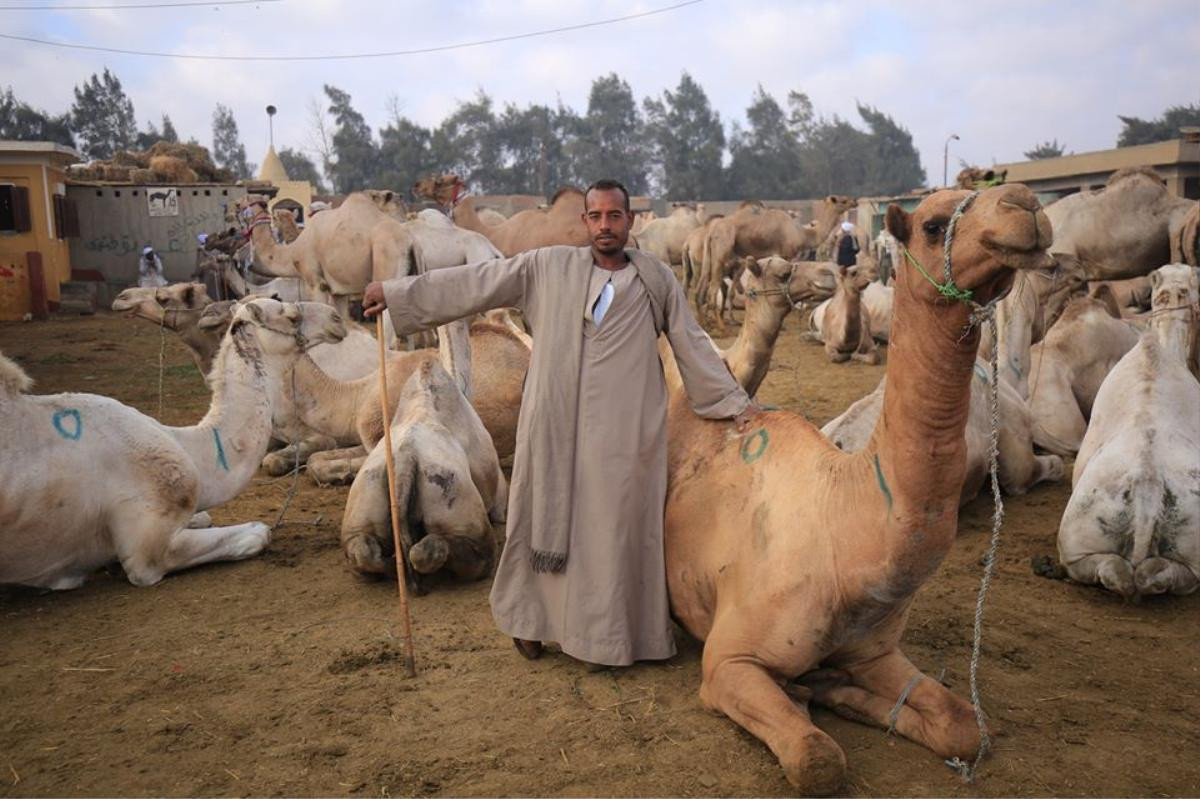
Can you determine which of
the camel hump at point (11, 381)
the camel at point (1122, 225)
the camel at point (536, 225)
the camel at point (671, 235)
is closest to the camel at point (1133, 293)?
the camel at point (1122, 225)

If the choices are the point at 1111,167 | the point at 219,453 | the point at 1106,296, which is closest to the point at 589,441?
the point at 219,453

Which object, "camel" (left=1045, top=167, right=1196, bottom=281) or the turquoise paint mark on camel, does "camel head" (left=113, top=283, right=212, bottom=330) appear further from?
"camel" (left=1045, top=167, right=1196, bottom=281)

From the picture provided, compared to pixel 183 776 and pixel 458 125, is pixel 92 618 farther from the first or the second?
pixel 458 125

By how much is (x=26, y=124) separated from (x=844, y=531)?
70.1 m

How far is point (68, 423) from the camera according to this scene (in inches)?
219

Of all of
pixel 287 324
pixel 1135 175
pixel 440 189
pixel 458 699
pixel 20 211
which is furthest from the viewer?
pixel 20 211

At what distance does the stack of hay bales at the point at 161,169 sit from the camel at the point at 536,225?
1588cm

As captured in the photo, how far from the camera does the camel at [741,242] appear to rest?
764 inches

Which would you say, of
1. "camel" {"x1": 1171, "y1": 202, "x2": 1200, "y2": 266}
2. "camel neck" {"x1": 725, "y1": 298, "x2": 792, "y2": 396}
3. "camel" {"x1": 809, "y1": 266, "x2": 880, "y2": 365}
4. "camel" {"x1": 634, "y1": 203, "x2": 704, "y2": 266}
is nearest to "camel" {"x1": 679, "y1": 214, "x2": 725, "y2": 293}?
"camel" {"x1": 634, "y1": 203, "x2": 704, "y2": 266}

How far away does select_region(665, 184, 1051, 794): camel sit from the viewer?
3.09 meters

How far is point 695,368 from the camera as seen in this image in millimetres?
4500

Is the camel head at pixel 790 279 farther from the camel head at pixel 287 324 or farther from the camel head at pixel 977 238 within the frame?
the camel head at pixel 977 238

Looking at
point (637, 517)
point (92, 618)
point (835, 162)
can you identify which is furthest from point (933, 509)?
point (835, 162)

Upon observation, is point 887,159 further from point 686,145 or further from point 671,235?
point 671,235
